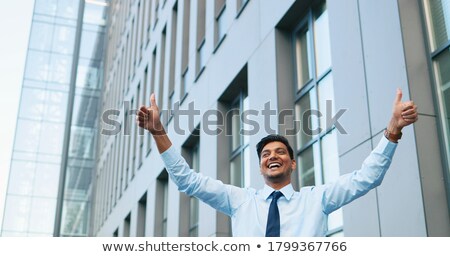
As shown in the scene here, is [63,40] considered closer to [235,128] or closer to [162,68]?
[162,68]

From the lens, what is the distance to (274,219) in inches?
143

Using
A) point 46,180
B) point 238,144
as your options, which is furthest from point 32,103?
point 238,144

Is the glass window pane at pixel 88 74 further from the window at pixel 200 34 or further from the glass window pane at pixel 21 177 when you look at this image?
the window at pixel 200 34

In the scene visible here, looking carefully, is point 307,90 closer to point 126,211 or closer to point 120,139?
point 126,211

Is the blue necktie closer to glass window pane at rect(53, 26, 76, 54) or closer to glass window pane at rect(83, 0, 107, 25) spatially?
glass window pane at rect(53, 26, 76, 54)

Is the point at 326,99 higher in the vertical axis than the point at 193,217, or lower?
higher

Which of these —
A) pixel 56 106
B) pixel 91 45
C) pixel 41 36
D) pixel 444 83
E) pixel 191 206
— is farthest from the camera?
pixel 91 45

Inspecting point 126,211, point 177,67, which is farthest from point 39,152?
point 177,67

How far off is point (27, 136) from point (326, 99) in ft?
94.0

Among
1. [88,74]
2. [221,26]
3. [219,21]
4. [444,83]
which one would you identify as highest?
[88,74]

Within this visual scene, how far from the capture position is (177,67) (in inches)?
672

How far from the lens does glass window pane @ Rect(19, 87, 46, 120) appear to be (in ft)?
113

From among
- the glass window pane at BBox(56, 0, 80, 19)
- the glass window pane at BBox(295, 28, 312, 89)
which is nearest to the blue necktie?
the glass window pane at BBox(295, 28, 312, 89)

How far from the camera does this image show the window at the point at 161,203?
17812 mm
